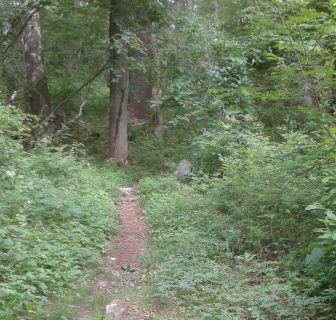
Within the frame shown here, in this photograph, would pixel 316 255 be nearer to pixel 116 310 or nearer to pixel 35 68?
pixel 116 310

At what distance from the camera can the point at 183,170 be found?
11.7 meters

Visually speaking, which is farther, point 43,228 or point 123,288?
point 43,228

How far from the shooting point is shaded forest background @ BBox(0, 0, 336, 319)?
4.48 m

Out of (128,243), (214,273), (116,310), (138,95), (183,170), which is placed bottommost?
(116,310)

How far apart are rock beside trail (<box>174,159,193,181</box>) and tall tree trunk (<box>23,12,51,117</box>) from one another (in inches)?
176

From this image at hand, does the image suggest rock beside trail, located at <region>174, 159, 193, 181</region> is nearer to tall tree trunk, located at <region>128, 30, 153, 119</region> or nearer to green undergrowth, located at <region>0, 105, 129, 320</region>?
green undergrowth, located at <region>0, 105, 129, 320</region>

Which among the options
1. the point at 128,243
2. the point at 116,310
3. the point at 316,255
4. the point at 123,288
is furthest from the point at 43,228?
the point at 316,255

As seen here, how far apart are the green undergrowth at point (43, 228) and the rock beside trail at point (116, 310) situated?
628mm

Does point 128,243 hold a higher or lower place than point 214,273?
lower

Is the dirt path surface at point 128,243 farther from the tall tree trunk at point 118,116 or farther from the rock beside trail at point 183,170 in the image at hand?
the tall tree trunk at point 118,116

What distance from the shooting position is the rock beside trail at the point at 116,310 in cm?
423

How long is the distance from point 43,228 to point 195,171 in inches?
248

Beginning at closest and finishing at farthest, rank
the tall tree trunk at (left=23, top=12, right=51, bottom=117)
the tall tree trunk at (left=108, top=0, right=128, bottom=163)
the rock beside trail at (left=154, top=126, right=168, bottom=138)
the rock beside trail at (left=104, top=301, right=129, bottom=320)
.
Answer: the rock beside trail at (left=104, top=301, right=129, bottom=320) < the tall tree trunk at (left=23, top=12, right=51, bottom=117) < the tall tree trunk at (left=108, top=0, right=128, bottom=163) < the rock beside trail at (left=154, top=126, right=168, bottom=138)

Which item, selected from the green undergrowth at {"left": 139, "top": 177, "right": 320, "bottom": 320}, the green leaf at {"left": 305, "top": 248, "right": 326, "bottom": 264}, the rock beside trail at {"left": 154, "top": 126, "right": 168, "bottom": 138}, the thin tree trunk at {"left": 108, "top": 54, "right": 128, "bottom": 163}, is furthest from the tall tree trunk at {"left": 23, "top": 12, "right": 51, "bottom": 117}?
the green leaf at {"left": 305, "top": 248, "right": 326, "bottom": 264}
